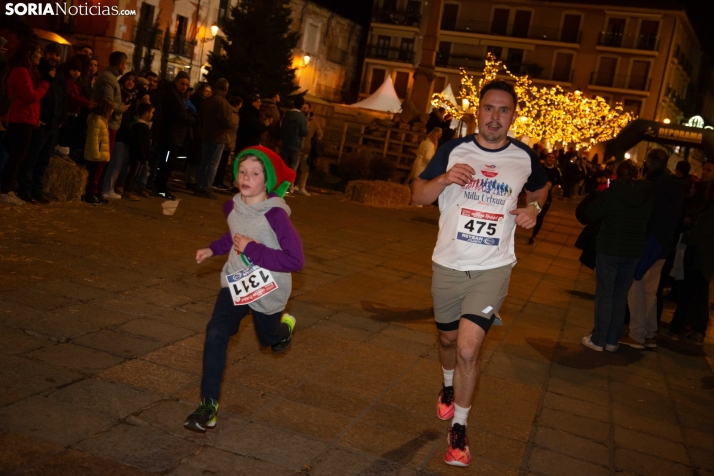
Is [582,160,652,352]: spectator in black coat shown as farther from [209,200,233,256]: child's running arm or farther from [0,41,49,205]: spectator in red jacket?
[0,41,49,205]: spectator in red jacket

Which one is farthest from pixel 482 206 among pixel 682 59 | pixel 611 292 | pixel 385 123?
pixel 682 59

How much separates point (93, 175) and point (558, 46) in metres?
58.3

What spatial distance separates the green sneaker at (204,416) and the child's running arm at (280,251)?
77 cm

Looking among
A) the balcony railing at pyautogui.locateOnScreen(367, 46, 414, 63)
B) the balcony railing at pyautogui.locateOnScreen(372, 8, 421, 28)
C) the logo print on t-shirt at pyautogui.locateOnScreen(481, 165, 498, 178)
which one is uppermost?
the balcony railing at pyautogui.locateOnScreen(372, 8, 421, 28)

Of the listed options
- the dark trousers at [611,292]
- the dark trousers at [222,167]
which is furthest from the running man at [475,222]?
the dark trousers at [222,167]

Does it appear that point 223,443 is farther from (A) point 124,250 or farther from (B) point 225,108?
(B) point 225,108

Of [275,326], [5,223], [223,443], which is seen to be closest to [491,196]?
[275,326]

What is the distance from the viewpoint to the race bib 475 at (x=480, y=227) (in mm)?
4781

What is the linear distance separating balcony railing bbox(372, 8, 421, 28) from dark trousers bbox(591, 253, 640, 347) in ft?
204

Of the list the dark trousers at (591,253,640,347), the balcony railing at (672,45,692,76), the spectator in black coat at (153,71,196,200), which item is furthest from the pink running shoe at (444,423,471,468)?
the balcony railing at (672,45,692,76)

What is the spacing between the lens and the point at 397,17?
68.3 meters

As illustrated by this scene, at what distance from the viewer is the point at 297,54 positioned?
197 feet

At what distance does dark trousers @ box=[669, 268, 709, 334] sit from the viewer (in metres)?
9.65

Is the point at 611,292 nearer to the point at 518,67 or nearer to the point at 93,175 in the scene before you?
the point at 93,175
